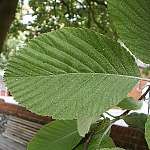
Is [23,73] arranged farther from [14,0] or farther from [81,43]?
[14,0]

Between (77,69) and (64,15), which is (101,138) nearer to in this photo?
(77,69)

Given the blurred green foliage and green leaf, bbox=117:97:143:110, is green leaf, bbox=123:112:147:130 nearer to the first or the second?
green leaf, bbox=117:97:143:110

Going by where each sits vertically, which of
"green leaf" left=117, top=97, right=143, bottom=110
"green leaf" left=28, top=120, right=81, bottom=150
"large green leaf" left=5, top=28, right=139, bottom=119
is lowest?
"green leaf" left=28, top=120, right=81, bottom=150

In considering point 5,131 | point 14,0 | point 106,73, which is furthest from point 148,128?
point 5,131

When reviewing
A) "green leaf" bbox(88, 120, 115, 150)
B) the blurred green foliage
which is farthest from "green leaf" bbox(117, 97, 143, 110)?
the blurred green foliage

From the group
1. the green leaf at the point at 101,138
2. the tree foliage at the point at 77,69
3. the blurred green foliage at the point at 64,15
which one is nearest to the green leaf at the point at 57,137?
the green leaf at the point at 101,138

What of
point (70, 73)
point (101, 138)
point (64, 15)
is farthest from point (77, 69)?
point (64, 15)

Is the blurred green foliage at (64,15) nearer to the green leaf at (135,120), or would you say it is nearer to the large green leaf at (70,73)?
the green leaf at (135,120)

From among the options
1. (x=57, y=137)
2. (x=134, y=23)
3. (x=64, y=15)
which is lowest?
(x=57, y=137)
